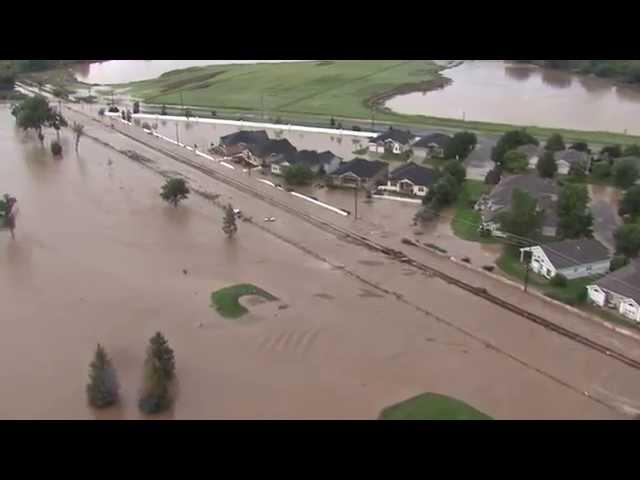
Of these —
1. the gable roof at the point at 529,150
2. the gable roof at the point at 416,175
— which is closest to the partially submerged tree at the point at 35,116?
the gable roof at the point at 416,175

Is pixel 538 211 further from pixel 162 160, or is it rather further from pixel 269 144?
pixel 162 160

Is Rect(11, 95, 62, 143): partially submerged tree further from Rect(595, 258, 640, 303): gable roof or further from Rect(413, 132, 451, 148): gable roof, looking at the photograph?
Rect(595, 258, 640, 303): gable roof

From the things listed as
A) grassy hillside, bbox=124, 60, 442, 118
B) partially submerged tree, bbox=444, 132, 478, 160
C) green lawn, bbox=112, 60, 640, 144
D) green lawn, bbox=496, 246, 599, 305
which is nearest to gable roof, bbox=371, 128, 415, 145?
partially submerged tree, bbox=444, 132, 478, 160

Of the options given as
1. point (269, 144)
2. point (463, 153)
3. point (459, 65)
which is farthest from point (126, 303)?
point (459, 65)

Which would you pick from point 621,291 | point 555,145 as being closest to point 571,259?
point 621,291

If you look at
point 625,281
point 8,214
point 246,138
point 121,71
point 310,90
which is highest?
point 121,71

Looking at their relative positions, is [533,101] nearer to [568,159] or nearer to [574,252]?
[568,159]

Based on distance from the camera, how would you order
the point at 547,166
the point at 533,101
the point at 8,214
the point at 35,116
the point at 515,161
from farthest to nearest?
the point at 533,101
the point at 35,116
the point at 515,161
the point at 547,166
the point at 8,214

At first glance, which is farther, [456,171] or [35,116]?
[35,116]
